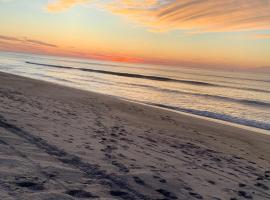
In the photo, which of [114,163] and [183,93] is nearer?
[114,163]

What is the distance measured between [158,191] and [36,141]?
3.47 m

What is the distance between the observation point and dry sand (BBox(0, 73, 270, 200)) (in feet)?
15.3

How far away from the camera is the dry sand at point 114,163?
4656 mm

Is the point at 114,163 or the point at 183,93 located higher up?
the point at 183,93

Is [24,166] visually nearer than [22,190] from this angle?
No

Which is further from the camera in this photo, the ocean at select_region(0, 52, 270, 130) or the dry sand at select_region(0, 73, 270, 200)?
the ocean at select_region(0, 52, 270, 130)

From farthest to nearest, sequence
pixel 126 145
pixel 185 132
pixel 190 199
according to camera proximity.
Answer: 1. pixel 185 132
2. pixel 126 145
3. pixel 190 199

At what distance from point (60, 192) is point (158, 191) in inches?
71.9

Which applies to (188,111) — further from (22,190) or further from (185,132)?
(22,190)

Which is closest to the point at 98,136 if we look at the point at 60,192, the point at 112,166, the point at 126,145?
the point at 126,145

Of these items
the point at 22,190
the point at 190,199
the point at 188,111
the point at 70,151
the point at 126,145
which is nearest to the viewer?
the point at 22,190

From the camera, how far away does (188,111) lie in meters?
19.7

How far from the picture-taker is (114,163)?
240 inches

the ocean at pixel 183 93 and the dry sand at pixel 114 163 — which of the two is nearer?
the dry sand at pixel 114 163
